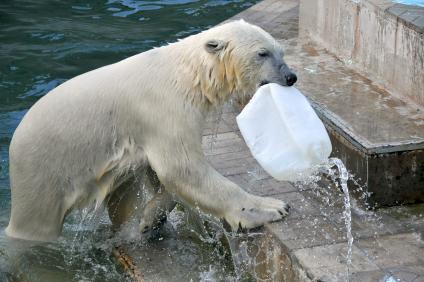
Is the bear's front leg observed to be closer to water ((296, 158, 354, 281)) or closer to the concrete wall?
water ((296, 158, 354, 281))

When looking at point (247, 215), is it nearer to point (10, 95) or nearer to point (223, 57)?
point (223, 57)

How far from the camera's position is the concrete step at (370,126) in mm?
4887

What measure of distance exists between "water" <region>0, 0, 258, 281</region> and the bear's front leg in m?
0.40

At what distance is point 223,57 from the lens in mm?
4613

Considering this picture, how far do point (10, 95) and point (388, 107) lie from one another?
167 inches

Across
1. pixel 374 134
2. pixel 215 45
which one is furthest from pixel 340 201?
pixel 215 45

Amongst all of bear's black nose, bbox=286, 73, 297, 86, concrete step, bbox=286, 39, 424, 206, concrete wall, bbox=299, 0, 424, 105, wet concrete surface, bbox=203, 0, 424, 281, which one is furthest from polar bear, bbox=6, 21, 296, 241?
concrete wall, bbox=299, 0, 424, 105

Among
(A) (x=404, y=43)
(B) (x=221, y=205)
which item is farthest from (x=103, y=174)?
(A) (x=404, y=43)

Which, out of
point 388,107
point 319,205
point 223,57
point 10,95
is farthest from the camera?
point 10,95

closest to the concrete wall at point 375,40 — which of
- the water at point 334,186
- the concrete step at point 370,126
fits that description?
the concrete step at point 370,126

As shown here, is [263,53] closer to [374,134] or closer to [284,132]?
[284,132]

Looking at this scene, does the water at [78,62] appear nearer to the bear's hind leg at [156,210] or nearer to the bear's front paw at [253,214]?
the bear's hind leg at [156,210]

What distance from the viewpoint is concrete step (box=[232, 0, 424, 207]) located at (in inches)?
192

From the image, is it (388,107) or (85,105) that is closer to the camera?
(85,105)
